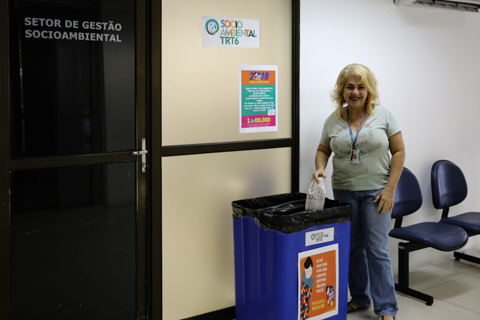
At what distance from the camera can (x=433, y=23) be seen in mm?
4051

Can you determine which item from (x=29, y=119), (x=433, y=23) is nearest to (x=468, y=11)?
(x=433, y=23)

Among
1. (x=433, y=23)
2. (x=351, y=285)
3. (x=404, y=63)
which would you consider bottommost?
(x=351, y=285)

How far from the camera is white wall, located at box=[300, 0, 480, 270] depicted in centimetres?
340

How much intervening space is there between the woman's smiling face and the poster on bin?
0.89 metres

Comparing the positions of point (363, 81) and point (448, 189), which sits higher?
point (363, 81)

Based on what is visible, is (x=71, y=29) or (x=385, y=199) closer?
(x=71, y=29)

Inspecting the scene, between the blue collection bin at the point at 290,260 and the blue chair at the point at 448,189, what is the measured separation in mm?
1538

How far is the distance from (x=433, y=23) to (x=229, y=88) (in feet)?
7.10

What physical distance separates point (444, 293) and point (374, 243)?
3.48 ft

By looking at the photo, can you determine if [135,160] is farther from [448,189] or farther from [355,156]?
[448,189]

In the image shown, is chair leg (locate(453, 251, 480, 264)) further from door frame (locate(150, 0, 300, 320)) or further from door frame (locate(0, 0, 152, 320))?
door frame (locate(0, 0, 152, 320))

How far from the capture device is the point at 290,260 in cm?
258

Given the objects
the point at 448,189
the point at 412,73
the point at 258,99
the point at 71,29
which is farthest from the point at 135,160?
the point at 448,189

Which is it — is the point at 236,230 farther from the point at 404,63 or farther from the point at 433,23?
the point at 433,23
